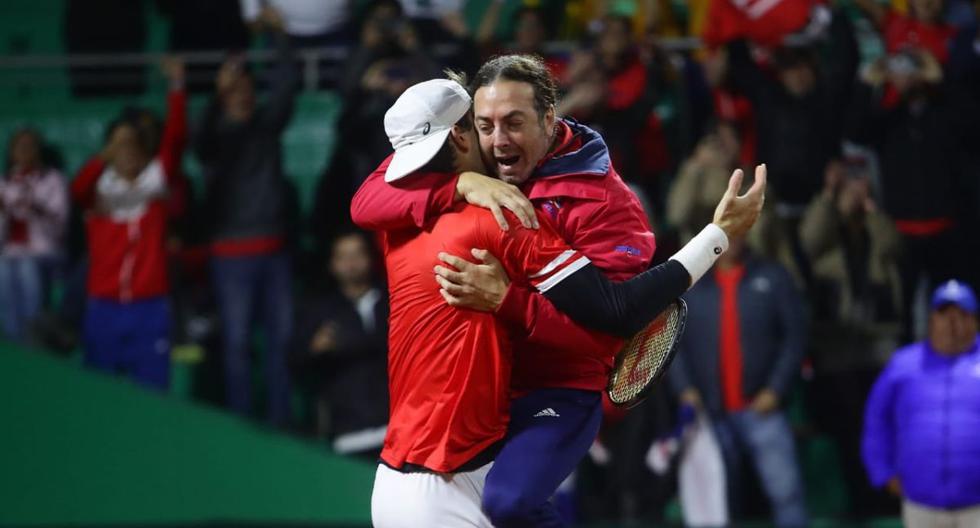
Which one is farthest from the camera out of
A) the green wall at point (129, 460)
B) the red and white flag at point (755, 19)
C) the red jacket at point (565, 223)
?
the red and white flag at point (755, 19)

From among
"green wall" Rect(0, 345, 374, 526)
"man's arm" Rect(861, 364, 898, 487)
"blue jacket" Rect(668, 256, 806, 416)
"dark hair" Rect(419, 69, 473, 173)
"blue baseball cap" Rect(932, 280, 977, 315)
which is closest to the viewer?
"dark hair" Rect(419, 69, 473, 173)

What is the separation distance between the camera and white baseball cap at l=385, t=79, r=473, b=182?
461 cm

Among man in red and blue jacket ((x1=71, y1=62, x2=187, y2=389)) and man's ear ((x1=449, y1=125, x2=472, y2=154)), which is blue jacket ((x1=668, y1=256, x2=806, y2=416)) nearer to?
man in red and blue jacket ((x1=71, y1=62, x2=187, y2=389))

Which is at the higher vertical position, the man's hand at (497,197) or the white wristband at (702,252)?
the man's hand at (497,197)

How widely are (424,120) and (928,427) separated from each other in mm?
4922

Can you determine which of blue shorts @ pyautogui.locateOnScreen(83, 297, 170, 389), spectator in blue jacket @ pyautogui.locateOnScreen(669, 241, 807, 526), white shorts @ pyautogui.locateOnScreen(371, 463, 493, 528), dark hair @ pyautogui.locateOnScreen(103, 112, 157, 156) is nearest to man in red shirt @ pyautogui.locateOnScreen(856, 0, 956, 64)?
spectator in blue jacket @ pyautogui.locateOnScreen(669, 241, 807, 526)

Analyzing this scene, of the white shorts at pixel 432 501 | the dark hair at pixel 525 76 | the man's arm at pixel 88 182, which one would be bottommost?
the man's arm at pixel 88 182

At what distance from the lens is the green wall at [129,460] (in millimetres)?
9398

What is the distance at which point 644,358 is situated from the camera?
15.8ft

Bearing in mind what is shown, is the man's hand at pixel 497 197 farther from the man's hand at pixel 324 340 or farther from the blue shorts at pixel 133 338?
the blue shorts at pixel 133 338

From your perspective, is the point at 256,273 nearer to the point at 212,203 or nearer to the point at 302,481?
the point at 212,203

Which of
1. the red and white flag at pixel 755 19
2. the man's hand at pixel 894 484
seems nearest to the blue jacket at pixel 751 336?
the man's hand at pixel 894 484

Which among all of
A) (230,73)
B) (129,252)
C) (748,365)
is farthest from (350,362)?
(748,365)

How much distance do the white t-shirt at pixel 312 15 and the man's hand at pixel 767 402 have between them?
3.81 meters
